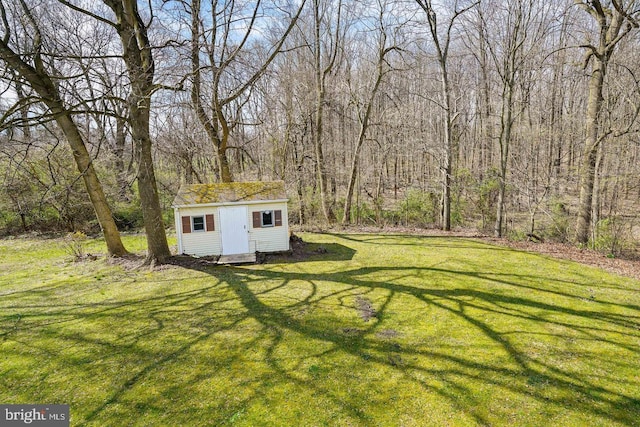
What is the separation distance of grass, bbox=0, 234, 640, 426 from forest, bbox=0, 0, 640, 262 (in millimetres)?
2940

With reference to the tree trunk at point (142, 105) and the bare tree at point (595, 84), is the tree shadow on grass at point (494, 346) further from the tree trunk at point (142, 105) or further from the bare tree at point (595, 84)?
the bare tree at point (595, 84)

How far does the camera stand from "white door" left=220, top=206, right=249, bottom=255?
1094 centimetres

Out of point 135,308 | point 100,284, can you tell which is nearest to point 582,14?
point 135,308

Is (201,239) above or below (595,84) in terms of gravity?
below

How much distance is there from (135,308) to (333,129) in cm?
1824

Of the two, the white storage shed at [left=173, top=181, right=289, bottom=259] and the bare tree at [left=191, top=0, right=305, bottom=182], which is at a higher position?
the bare tree at [left=191, top=0, right=305, bottom=182]

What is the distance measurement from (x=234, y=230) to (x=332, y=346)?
6.70 metres

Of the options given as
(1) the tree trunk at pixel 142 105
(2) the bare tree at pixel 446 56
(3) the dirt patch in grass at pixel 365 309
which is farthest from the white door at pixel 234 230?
(2) the bare tree at pixel 446 56

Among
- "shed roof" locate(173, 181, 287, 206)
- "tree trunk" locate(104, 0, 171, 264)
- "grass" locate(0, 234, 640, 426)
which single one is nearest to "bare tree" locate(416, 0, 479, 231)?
"grass" locate(0, 234, 640, 426)

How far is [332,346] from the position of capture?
5285mm

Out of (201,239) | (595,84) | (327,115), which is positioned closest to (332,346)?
(201,239)

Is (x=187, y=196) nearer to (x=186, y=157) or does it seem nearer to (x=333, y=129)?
(x=186, y=157)

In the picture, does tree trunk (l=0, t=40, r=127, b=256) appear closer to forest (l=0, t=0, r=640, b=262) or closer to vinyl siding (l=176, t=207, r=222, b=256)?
forest (l=0, t=0, r=640, b=262)

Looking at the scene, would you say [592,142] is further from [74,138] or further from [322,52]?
[74,138]
